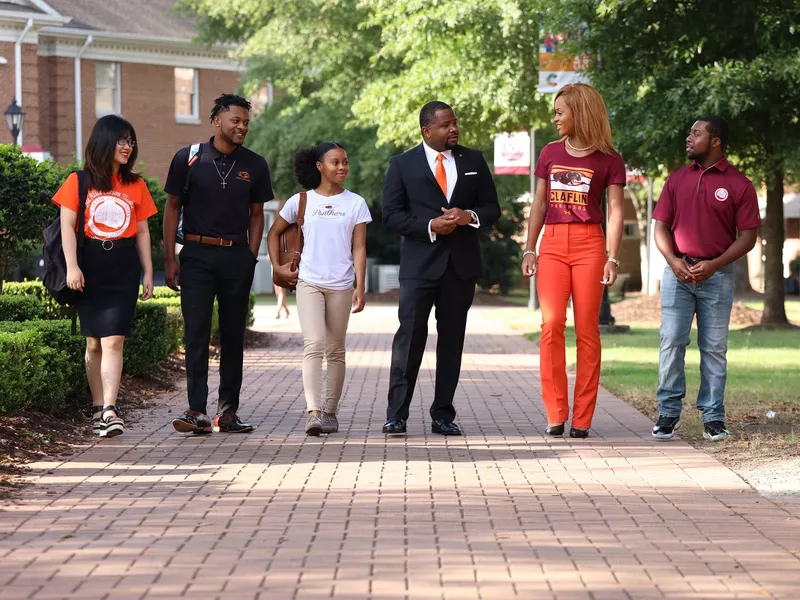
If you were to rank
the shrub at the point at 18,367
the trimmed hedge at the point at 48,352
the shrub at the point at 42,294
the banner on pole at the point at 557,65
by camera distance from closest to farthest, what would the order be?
1. the shrub at the point at 18,367
2. the trimmed hedge at the point at 48,352
3. the shrub at the point at 42,294
4. the banner on pole at the point at 557,65

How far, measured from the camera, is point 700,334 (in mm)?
8984

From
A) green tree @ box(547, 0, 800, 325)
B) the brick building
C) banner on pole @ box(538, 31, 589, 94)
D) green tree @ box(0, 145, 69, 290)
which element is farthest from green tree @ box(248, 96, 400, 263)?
green tree @ box(0, 145, 69, 290)

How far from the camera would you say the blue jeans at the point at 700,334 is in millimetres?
8859

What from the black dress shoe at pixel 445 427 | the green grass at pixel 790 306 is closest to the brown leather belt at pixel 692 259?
the black dress shoe at pixel 445 427

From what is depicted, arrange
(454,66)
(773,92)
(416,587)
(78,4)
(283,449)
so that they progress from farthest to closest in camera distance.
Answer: (78,4) → (454,66) → (773,92) → (283,449) → (416,587)

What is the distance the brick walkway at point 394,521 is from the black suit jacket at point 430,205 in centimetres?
110

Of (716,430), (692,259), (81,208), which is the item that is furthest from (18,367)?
(716,430)

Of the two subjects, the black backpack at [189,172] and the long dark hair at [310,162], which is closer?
the black backpack at [189,172]

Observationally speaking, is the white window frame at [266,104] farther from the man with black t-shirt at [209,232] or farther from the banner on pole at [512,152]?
the man with black t-shirt at [209,232]

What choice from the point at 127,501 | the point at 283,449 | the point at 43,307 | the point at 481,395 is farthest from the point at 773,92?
the point at 127,501

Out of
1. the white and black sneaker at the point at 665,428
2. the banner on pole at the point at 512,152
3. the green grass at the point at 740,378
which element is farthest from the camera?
the banner on pole at the point at 512,152

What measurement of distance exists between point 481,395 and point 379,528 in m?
6.06

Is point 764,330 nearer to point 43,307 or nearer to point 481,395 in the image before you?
point 481,395

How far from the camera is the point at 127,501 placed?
6672mm
